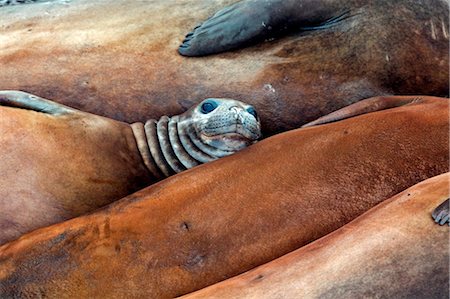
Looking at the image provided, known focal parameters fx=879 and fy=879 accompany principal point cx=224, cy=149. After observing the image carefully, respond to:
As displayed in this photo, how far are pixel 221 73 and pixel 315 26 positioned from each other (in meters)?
0.50

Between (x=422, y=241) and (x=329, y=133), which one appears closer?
(x=422, y=241)

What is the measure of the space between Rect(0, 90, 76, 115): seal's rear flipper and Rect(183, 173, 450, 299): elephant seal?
1.36m

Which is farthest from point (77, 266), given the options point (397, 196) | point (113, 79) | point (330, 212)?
point (113, 79)

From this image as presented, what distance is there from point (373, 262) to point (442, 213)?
0.24 meters

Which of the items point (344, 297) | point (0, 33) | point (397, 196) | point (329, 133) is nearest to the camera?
point (344, 297)

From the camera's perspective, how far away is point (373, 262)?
238 cm

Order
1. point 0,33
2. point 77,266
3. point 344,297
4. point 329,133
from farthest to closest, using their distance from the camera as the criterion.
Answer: point 0,33 < point 329,133 < point 77,266 < point 344,297

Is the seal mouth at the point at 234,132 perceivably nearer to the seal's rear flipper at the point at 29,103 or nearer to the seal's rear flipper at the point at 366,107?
the seal's rear flipper at the point at 366,107

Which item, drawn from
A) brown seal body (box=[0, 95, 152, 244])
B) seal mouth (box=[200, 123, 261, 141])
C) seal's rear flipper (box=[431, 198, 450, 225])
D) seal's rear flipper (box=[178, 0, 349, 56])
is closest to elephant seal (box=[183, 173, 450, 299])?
seal's rear flipper (box=[431, 198, 450, 225])

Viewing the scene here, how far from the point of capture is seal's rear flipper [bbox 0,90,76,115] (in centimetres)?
363

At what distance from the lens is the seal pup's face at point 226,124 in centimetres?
372

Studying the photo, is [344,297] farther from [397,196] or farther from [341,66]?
[341,66]

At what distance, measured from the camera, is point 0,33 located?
4367 millimetres

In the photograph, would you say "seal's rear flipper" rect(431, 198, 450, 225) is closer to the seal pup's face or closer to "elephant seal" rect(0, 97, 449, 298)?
"elephant seal" rect(0, 97, 449, 298)
